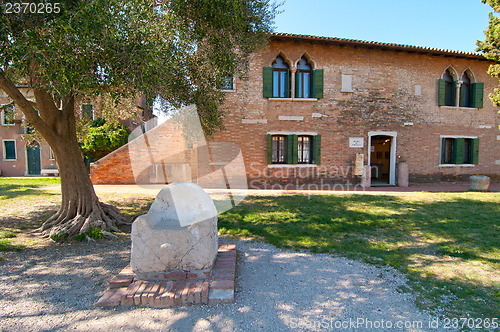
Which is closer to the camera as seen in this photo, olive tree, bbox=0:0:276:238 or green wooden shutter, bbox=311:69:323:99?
olive tree, bbox=0:0:276:238

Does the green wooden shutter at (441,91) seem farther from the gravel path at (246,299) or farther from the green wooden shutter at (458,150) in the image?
the gravel path at (246,299)

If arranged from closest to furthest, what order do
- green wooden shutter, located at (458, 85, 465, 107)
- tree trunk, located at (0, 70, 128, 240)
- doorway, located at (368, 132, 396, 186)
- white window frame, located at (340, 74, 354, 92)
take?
tree trunk, located at (0, 70, 128, 240), white window frame, located at (340, 74, 354, 92), doorway, located at (368, 132, 396, 186), green wooden shutter, located at (458, 85, 465, 107)

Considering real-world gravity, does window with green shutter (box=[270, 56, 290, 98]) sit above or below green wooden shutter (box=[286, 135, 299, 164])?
above

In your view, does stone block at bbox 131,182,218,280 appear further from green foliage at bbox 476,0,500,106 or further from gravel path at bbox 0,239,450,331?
green foliage at bbox 476,0,500,106

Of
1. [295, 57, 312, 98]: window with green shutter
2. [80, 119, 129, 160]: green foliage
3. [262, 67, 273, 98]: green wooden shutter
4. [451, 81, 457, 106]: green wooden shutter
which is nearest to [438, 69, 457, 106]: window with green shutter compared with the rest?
[451, 81, 457, 106]: green wooden shutter

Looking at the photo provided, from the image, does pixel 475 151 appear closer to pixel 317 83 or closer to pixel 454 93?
pixel 454 93

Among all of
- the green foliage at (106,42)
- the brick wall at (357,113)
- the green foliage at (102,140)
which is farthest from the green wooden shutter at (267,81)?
the green foliage at (102,140)

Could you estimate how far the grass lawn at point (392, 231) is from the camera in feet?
10.2

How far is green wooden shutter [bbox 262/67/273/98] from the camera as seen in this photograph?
11.6m

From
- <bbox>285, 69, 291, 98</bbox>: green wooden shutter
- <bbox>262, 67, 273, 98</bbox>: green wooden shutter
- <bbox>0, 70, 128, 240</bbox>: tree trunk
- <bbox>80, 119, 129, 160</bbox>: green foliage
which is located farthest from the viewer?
<bbox>80, 119, 129, 160</bbox>: green foliage

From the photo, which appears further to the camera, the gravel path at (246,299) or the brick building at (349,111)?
the brick building at (349,111)

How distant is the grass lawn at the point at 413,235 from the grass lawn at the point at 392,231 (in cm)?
1

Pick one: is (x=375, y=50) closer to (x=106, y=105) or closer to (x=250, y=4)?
(x=250, y=4)

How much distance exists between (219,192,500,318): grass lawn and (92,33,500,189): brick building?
4006 millimetres
